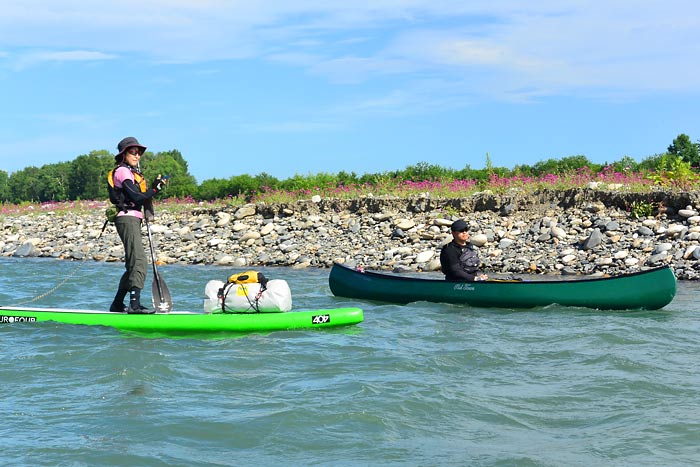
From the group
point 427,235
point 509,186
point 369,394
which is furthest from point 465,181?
point 369,394

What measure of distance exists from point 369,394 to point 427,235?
1203cm

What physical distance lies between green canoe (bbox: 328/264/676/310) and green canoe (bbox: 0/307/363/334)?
2.10 metres

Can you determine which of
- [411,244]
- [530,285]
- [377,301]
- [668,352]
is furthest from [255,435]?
[411,244]

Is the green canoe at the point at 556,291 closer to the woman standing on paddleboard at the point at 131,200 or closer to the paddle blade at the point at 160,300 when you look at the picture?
the paddle blade at the point at 160,300

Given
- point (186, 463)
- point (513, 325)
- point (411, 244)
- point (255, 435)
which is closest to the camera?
point (186, 463)

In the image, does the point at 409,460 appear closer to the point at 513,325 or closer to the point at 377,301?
the point at 513,325

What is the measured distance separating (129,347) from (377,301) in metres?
4.67

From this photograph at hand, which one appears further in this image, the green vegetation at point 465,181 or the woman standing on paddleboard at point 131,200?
the green vegetation at point 465,181

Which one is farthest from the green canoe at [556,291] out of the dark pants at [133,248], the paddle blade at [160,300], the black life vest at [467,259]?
the dark pants at [133,248]

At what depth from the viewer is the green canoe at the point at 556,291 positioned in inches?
417

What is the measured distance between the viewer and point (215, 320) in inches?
366

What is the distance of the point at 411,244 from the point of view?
1853 centimetres

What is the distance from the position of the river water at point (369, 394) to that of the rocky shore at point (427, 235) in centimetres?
541

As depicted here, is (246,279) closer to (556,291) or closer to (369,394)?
(369,394)
